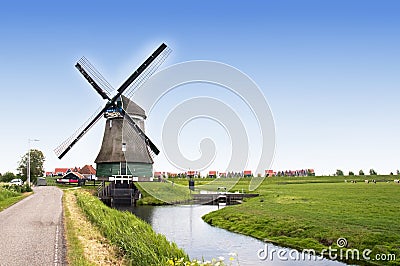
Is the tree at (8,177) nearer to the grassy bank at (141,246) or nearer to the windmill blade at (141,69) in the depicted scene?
the windmill blade at (141,69)

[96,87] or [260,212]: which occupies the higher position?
[96,87]

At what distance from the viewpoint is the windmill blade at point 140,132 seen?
45.0 m

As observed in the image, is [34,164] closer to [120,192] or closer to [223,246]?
[120,192]

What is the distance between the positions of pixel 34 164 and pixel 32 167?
245 cm

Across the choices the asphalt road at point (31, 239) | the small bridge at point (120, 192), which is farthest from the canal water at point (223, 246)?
the small bridge at point (120, 192)

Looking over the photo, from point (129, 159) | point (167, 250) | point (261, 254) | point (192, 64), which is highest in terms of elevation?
point (192, 64)

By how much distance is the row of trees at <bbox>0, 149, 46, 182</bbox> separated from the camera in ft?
252

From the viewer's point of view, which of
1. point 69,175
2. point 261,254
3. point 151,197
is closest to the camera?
point 261,254

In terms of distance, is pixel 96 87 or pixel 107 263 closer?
pixel 107 263

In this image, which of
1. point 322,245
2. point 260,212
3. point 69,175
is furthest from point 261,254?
point 69,175

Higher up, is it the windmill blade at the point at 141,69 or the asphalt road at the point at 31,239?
the windmill blade at the point at 141,69

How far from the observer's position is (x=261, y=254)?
667 inches

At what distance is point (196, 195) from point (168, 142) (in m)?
22.7

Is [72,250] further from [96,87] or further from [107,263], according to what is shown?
[96,87]
